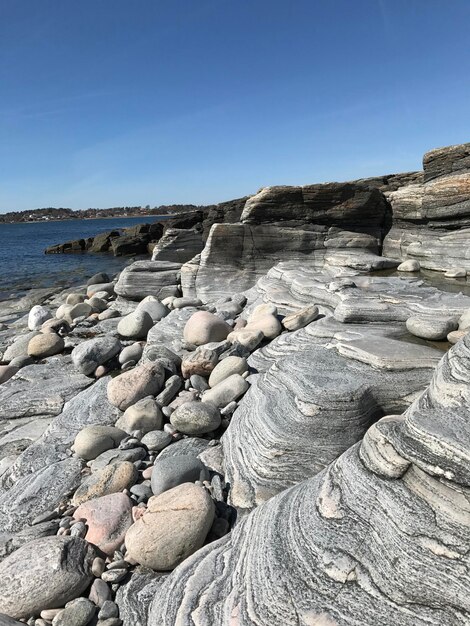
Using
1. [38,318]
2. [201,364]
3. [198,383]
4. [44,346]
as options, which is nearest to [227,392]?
[198,383]

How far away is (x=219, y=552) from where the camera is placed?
9.78ft

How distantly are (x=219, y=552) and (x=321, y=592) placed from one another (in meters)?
0.88

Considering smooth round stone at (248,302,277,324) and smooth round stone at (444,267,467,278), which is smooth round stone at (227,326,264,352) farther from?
smooth round stone at (444,267,467,278)

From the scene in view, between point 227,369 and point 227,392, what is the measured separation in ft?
Answer: 1.73

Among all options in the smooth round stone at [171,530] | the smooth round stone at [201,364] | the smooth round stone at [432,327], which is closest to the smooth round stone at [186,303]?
the smooth round stone at [201,364]

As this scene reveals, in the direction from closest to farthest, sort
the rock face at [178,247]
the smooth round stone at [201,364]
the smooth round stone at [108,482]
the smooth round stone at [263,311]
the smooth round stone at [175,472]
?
the smooth round stone at [175,472], the smooth round stone at [108,482], the smooth round stone at [201,364], the smooth round stone at [263,311], the rock face at [178,247]

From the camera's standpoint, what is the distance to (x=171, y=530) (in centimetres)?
318

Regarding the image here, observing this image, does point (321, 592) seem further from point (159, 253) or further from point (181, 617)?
point (159, 253)

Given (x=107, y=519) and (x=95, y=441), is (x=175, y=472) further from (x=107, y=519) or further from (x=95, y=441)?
(x=95, y=441)

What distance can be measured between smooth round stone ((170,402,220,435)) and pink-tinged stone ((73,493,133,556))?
3.79ft

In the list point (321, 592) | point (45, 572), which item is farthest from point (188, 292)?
point (321, 592)

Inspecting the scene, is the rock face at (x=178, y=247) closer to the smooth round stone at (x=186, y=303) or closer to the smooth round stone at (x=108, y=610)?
the smooth round stone at (x=186, y=303)

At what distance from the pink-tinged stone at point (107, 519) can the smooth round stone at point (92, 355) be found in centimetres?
383

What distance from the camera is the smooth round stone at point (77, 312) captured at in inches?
472
